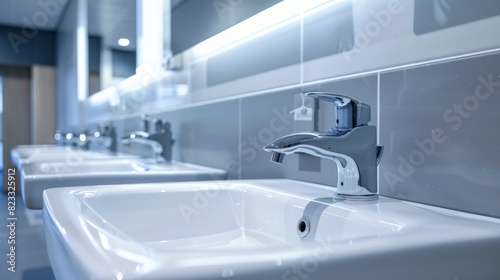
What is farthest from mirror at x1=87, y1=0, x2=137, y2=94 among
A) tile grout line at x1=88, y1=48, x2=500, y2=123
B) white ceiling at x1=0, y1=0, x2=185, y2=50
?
tile grout line at x1=88, y1=48, x2=500, y2=123

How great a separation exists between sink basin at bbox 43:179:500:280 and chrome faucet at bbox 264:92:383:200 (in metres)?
0.03

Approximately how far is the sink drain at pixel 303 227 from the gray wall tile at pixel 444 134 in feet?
0.45

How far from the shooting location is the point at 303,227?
1.95ft

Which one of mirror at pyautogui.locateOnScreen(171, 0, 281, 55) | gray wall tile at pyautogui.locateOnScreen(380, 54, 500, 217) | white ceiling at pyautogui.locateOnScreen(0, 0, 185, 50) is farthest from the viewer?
white ceiling at pyautogui.locateOnScreen(0, 0, 185, 50)

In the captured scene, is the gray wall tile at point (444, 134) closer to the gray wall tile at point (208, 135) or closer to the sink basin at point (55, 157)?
the gray wall tile at point (208, 135)

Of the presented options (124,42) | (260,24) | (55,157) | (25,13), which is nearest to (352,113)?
(260,24)

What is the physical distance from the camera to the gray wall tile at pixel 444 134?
0.49 metres

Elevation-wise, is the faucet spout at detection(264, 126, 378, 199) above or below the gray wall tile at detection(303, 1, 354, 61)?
below

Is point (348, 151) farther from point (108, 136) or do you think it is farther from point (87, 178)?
point (108, 136)

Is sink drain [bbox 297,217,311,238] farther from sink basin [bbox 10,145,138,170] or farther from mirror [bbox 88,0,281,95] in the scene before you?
sink basin [bbox 10,145,138,170]

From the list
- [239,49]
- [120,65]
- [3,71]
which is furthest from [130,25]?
[3,71]

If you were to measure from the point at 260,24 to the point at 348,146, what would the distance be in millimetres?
528

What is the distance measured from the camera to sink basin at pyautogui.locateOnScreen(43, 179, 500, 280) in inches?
11.2

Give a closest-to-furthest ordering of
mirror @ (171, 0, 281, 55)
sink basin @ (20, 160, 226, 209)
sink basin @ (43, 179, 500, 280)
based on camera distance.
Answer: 1. sink basin @ (43, 179, 500, 280)
2. sink basin @ (20, 160, 226, 209)
3. mirror @ (171, 0, 281, 55)
